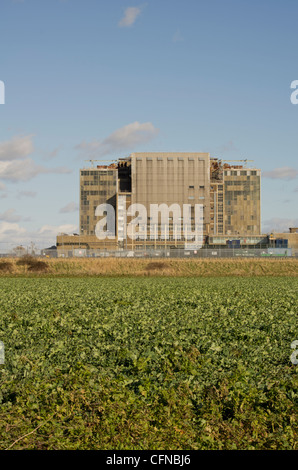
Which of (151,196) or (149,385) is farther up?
(151,196)

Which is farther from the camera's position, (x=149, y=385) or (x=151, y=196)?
(x=151, y=196)

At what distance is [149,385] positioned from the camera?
11867 mm

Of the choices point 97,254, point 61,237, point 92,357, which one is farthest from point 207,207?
point 92,357

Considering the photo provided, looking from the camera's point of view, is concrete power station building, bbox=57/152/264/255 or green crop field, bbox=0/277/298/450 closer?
green crop field, bbox=0/277/298/450

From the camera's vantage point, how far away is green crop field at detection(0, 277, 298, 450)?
389 inches

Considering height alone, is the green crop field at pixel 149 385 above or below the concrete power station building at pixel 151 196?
below

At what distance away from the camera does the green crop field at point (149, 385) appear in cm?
988

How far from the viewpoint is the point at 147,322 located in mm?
18562

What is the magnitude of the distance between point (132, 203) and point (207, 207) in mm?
28073

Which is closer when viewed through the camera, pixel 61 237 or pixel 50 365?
pixel 50 365

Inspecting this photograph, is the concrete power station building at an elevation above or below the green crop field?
above

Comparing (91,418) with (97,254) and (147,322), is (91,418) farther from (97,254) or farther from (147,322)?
(97,254)
